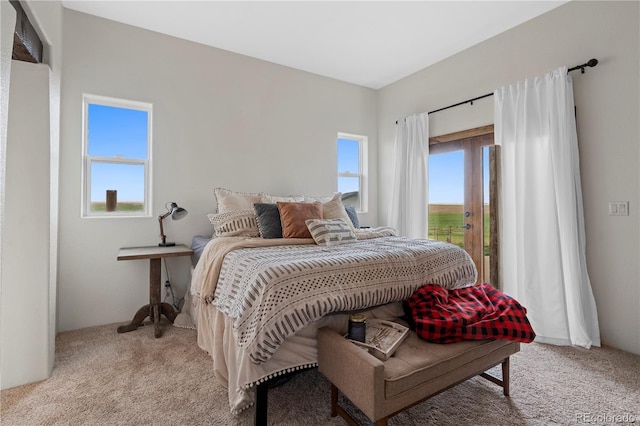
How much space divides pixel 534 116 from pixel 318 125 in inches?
90.5

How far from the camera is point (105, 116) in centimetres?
291

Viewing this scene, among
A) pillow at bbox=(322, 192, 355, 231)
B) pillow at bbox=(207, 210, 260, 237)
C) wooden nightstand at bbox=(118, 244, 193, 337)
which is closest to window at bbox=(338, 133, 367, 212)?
pillow at bbox=(322, 192, 355, 231)

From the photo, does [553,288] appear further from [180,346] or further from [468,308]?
[180,346]

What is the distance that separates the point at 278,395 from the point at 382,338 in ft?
2.32

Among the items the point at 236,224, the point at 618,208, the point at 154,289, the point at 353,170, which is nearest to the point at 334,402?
the point at 236,224

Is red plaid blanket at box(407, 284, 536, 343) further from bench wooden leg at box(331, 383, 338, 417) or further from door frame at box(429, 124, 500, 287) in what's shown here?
door frame at box(429, 124, 500, 287)

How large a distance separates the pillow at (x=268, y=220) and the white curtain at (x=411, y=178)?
1881mm

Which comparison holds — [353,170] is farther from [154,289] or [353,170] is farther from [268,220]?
[154,289]

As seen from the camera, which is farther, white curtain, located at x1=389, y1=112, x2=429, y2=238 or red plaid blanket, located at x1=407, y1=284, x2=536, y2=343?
white curtain, located at x1=389, y1=112, x2=429, y2=238

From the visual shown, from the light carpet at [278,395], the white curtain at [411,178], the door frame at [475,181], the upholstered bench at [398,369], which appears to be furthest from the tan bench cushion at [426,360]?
the white curtain at [411,178]

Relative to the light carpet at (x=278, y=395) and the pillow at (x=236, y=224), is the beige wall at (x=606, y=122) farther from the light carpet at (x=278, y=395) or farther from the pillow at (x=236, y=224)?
the pillow at (x=236, y=224)

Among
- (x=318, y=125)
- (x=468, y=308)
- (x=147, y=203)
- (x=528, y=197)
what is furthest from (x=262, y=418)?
(x=318, y=125)

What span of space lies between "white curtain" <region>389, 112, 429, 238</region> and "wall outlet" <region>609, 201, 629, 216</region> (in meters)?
1.68

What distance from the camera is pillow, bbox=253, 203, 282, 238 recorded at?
105 inches
